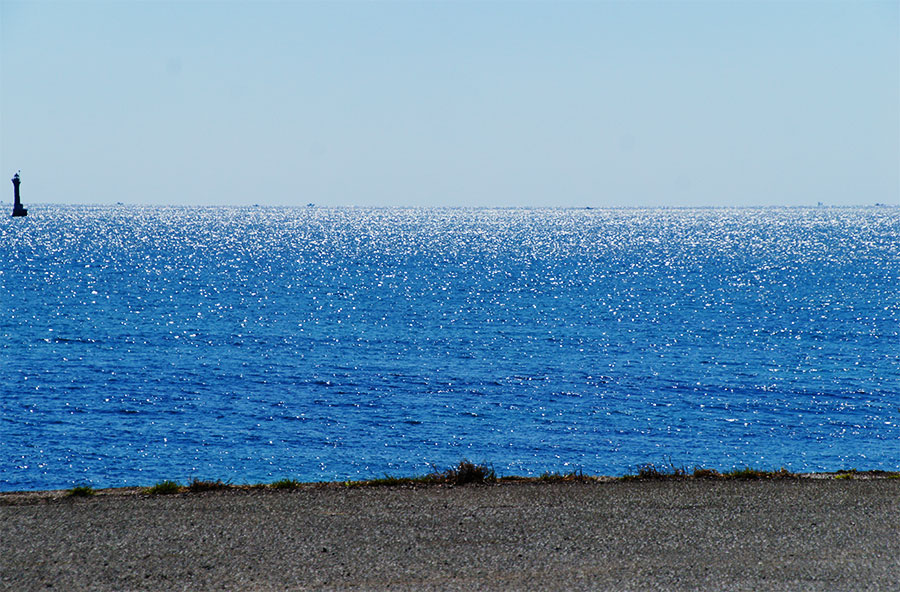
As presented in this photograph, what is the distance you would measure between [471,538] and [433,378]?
2757 centimetres

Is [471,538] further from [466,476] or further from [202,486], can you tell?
[202,486]

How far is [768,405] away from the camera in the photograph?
31922mm

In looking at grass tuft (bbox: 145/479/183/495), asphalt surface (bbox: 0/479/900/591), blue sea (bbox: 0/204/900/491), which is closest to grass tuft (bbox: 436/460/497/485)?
asphalt surface (bbox: 0/479/900/591)

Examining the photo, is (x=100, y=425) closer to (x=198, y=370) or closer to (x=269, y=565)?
(x=198, y=370)

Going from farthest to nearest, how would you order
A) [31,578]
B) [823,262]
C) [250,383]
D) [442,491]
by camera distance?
1. [823,262]
2. [250,383]
3. [442,491]
4. [31,578]

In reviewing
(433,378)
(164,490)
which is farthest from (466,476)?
(433,378)

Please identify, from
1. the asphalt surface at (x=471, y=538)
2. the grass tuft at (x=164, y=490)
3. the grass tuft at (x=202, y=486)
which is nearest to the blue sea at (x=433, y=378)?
the grass tuft at (x=202, y=486)

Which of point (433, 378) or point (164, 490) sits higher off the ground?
point (164, 490)

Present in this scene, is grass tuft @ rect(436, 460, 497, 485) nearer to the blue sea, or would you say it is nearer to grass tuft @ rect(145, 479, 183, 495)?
grass tuft @ rect(145, 479, 183, 495)

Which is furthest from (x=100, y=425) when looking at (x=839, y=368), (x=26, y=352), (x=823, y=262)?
(x=823, y=262)

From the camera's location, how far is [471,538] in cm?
831

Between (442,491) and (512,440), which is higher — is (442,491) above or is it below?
above

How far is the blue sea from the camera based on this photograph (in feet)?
83.3

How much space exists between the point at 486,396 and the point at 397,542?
24782mm
